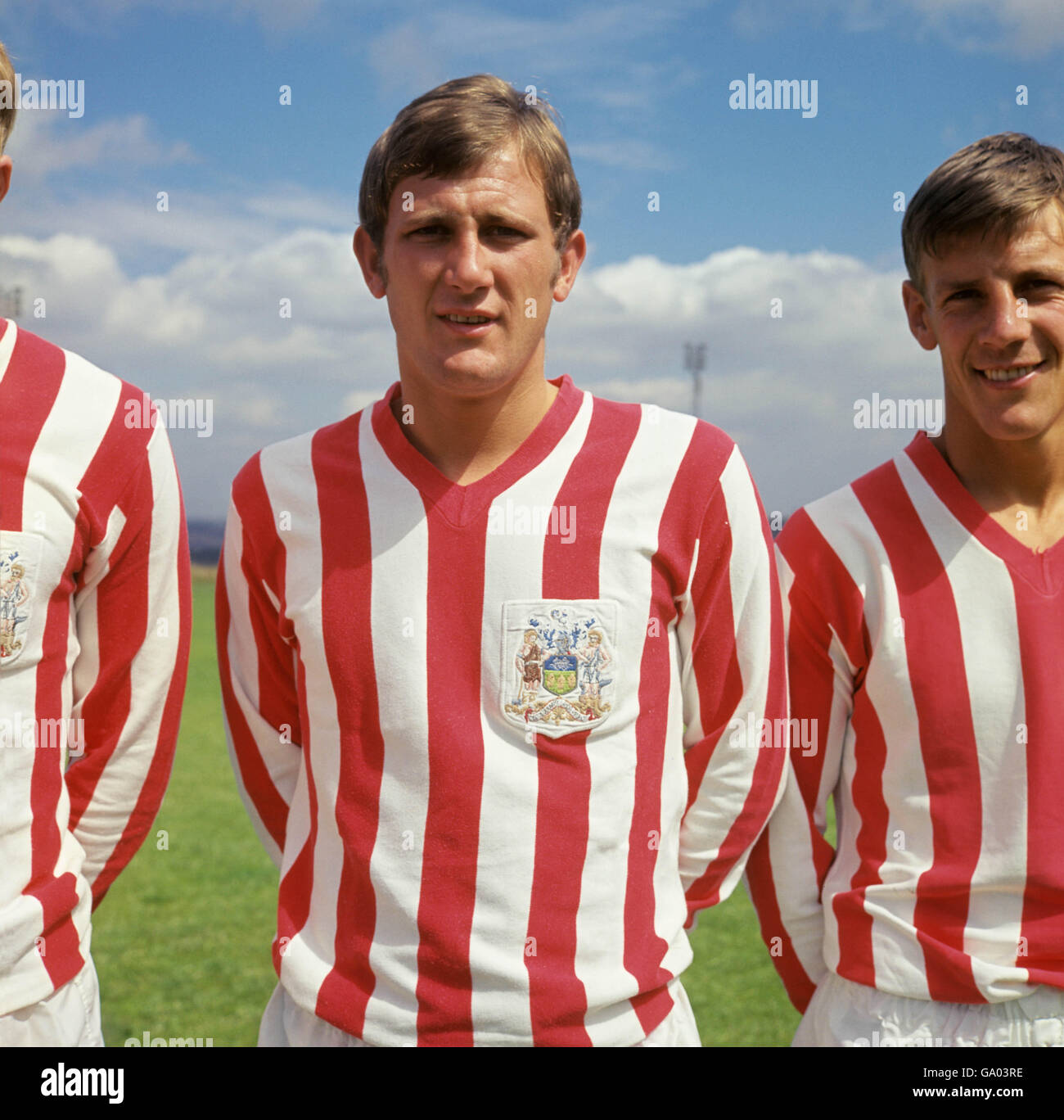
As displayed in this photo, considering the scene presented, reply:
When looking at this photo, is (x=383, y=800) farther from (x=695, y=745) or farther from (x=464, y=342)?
(x=464, y=342)

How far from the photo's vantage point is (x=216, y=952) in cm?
625

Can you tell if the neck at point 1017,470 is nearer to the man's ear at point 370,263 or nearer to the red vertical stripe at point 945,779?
the red vertical stripe at point 945,779

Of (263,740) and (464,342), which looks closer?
(464,342)

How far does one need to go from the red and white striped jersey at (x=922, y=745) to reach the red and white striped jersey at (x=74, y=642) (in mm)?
1178

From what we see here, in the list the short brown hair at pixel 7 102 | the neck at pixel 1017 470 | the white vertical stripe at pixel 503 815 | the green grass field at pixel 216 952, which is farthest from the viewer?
the green grass field at pixel 216 952

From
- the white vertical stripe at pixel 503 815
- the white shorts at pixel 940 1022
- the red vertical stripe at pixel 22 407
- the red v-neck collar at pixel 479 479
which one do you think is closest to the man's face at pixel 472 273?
the red v-neck collar at pixel 479 479

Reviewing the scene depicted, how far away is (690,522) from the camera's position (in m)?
1.91

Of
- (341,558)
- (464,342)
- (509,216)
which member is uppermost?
(509,216)

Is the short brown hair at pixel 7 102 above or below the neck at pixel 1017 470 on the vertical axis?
above

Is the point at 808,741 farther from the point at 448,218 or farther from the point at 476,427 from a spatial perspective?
the point at 448,218

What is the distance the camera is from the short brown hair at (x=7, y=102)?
1838mm

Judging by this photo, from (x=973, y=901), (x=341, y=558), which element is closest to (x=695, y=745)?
(x=973, y=901)
